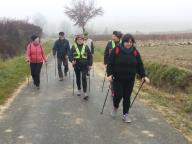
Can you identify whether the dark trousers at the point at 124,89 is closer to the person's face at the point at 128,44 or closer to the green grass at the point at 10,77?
the person's face at the point at 128,44

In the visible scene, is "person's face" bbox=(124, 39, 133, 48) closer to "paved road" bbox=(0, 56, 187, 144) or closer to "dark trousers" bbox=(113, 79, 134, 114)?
"dark trousers" bbox=(113, 79, 134, 114)

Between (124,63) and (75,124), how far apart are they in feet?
5.86

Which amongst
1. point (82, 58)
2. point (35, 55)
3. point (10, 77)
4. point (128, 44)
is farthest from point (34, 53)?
point (128, 44)

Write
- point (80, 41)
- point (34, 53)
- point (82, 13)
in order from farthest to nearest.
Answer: point (82, 13), point (34, 53), point (80, 41)

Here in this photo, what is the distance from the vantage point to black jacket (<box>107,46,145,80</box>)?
9.52 meters

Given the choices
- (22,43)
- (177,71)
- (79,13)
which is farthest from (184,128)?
(79,13)

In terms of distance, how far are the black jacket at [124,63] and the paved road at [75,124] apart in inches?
44.2

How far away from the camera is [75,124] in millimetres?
9492

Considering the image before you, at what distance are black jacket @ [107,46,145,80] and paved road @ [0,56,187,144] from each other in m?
1.12

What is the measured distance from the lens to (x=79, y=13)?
71750 millimetres

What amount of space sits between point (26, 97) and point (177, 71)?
5992 mm

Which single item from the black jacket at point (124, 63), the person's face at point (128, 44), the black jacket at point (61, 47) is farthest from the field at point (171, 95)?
the black jacket at point (61, 47)

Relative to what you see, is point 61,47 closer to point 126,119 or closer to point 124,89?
point 124,89

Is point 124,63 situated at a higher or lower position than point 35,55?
higher
